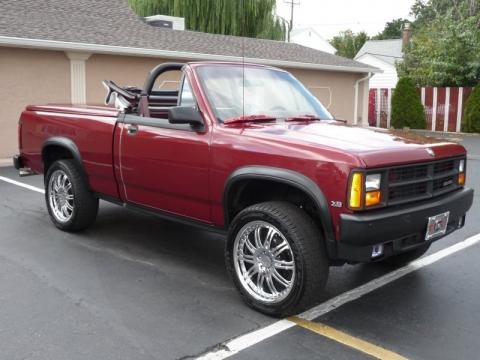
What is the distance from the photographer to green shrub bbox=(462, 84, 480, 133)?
70.8 feet

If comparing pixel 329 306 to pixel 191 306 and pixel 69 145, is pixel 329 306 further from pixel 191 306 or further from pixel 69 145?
pixel 69 145

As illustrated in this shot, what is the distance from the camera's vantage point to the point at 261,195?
173 inches

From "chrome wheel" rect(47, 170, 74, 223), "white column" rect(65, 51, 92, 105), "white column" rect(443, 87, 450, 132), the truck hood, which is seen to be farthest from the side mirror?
"white column" rect(443, 87, 450, 132)

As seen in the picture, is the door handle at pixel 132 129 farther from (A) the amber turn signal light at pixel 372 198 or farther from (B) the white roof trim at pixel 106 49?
(B) the white roof trim at pixel 106 49

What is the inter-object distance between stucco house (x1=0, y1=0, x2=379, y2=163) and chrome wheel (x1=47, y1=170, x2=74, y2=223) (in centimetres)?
663

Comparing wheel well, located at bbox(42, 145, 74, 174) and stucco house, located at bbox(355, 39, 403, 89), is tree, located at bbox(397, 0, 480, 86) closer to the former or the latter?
stucco house, located at bbox(355, 39, 403, 89)

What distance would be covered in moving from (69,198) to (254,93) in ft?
8.21

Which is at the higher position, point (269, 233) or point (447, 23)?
point (447, 23)

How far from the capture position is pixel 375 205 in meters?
3.65

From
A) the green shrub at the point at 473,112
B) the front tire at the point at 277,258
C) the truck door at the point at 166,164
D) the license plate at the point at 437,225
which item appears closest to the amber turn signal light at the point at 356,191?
the front tire at the point at 277,258

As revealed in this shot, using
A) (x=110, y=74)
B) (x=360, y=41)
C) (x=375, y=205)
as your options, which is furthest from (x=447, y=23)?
(x=360, y=41)

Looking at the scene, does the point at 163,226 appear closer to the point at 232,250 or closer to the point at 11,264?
the point at 11,264

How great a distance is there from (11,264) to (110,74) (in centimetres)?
950

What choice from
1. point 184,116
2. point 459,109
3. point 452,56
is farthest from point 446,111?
point 184,116
